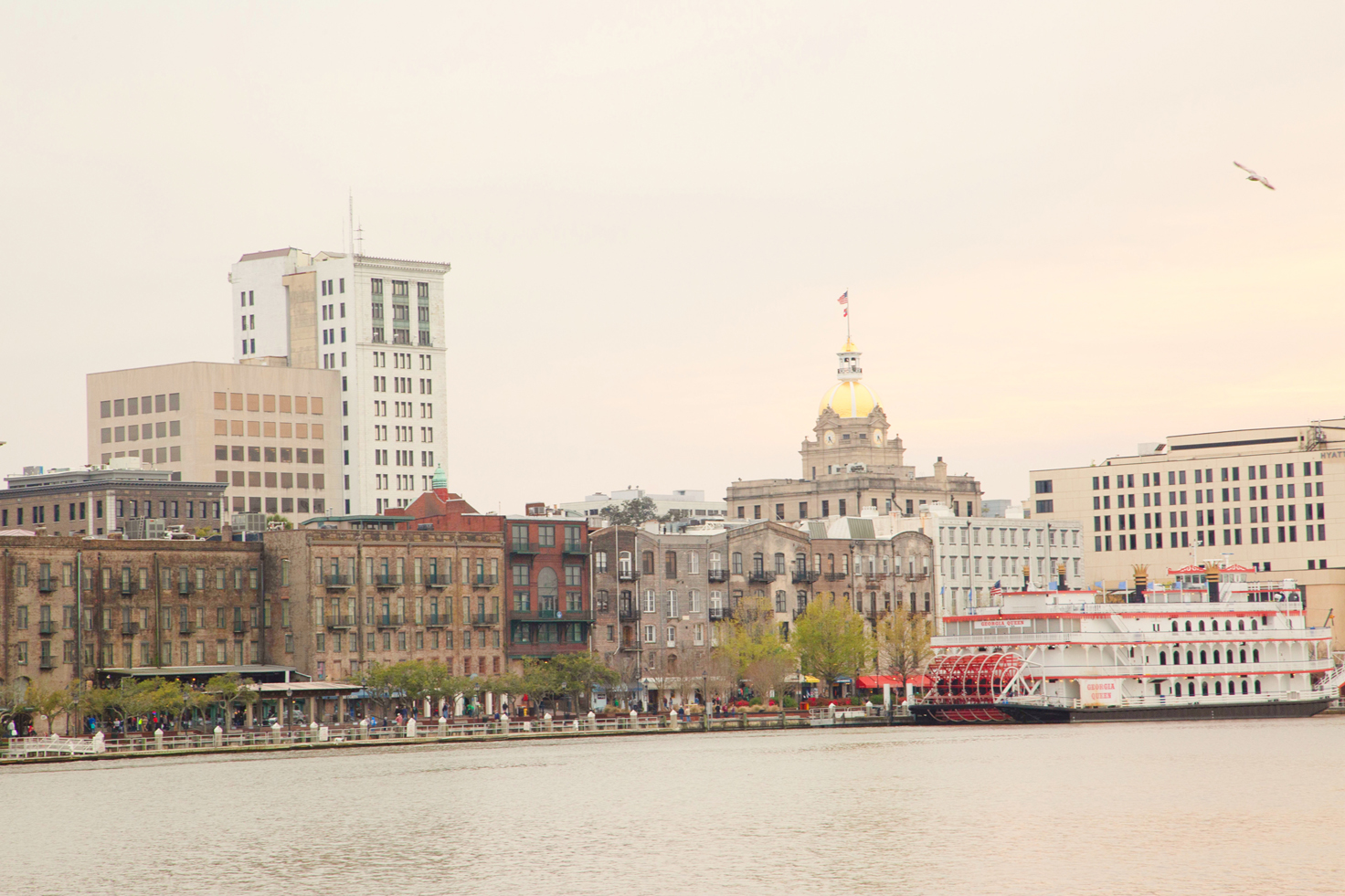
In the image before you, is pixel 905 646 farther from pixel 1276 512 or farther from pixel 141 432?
pixel 141 432

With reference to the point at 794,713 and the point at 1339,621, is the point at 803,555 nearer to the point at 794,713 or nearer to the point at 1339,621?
the point at 794,713

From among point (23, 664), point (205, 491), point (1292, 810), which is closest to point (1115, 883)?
point (1292, 810)

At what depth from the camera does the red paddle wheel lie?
117812mm

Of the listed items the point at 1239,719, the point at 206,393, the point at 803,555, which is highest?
the point at 206,393

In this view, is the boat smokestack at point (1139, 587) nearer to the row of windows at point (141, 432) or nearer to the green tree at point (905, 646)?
the green tree at point (905, 646)

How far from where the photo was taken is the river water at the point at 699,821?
166 ft

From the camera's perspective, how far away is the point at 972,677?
119m

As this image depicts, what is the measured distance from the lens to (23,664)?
105625mm

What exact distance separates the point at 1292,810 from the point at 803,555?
84.7 meters

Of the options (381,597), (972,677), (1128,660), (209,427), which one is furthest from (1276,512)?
(381,597)

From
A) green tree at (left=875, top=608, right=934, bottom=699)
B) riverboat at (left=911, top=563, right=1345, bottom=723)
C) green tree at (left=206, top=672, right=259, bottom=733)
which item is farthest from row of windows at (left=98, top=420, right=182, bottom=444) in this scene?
riverboat at (left=911, top=563, right=1345, bottom=723)

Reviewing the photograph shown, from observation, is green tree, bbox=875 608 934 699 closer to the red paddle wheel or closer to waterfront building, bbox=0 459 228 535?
the red paddle wheel

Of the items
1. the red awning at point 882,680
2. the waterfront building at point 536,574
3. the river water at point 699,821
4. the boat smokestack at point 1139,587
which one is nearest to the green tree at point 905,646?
the red awning at point 882,680

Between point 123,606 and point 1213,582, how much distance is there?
61.8 m
